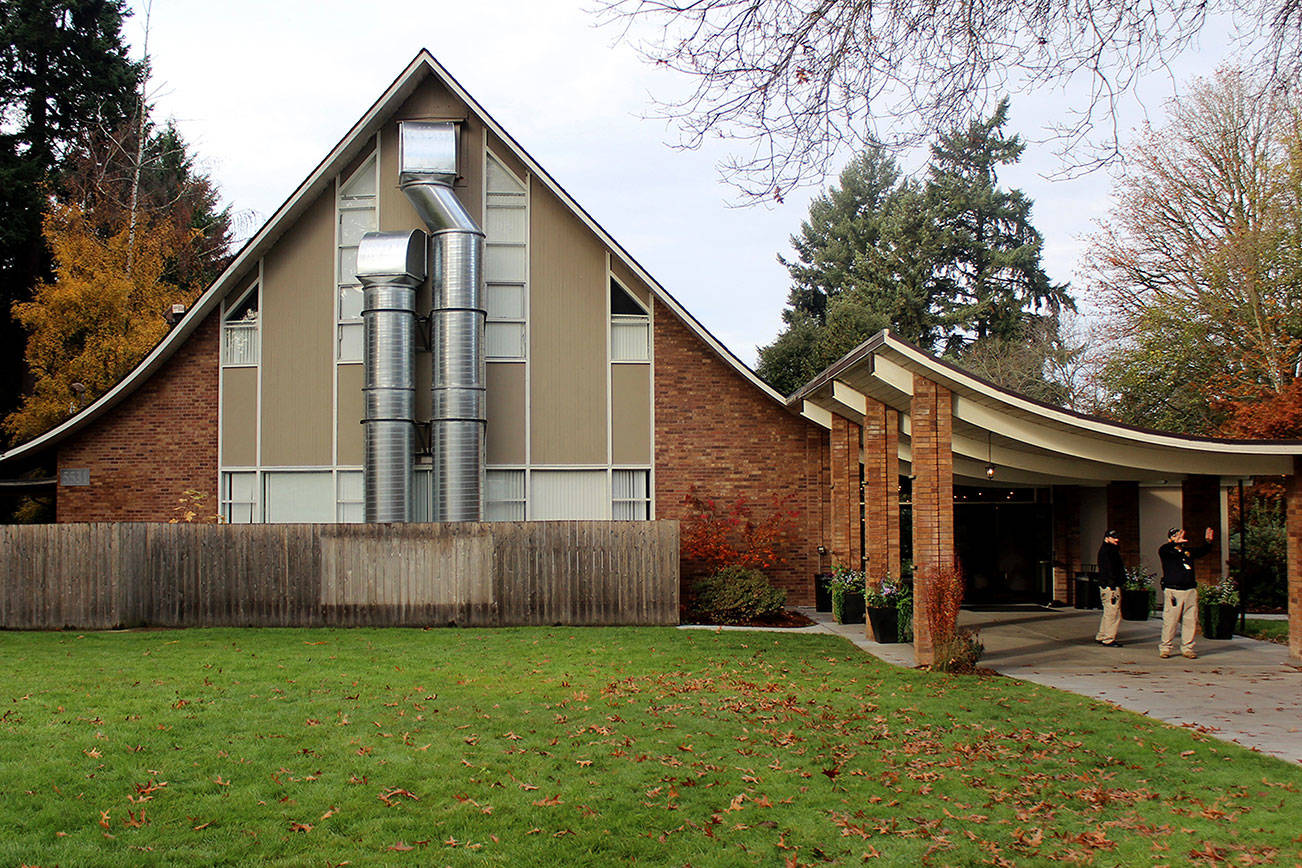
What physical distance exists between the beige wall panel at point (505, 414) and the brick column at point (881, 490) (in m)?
7.28

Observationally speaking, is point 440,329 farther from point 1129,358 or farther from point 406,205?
point 1129,358

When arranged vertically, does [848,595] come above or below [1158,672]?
above

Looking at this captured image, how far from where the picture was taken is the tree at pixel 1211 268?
25969mm

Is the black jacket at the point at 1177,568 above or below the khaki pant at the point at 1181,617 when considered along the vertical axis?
above

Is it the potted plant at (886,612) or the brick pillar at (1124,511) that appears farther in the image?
the brick pillar at (1124,511)

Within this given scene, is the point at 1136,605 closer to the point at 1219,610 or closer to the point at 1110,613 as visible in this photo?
the point at 1219,610

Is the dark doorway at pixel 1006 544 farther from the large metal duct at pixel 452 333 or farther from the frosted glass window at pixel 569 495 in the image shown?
the large metal duct at pixel 452 333

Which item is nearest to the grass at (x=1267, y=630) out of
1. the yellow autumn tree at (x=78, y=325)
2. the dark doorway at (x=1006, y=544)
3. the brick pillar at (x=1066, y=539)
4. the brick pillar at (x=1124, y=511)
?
the brick pillar at (x=1124, y=511)

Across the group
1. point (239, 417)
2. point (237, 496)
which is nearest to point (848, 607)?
point (237, 496)

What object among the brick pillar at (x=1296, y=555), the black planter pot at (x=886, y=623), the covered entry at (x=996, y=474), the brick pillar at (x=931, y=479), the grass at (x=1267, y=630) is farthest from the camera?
the grass at (x=1267, y=630)

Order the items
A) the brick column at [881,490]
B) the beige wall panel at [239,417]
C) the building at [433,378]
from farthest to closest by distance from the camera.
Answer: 1. the beige wall panel at [239,417]
2. the building at [433,378]
3. the brick column at [881,490]

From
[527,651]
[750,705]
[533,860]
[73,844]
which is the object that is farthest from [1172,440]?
[73,844]

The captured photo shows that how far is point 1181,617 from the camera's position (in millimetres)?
14109

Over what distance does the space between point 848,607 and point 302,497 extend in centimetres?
1026
